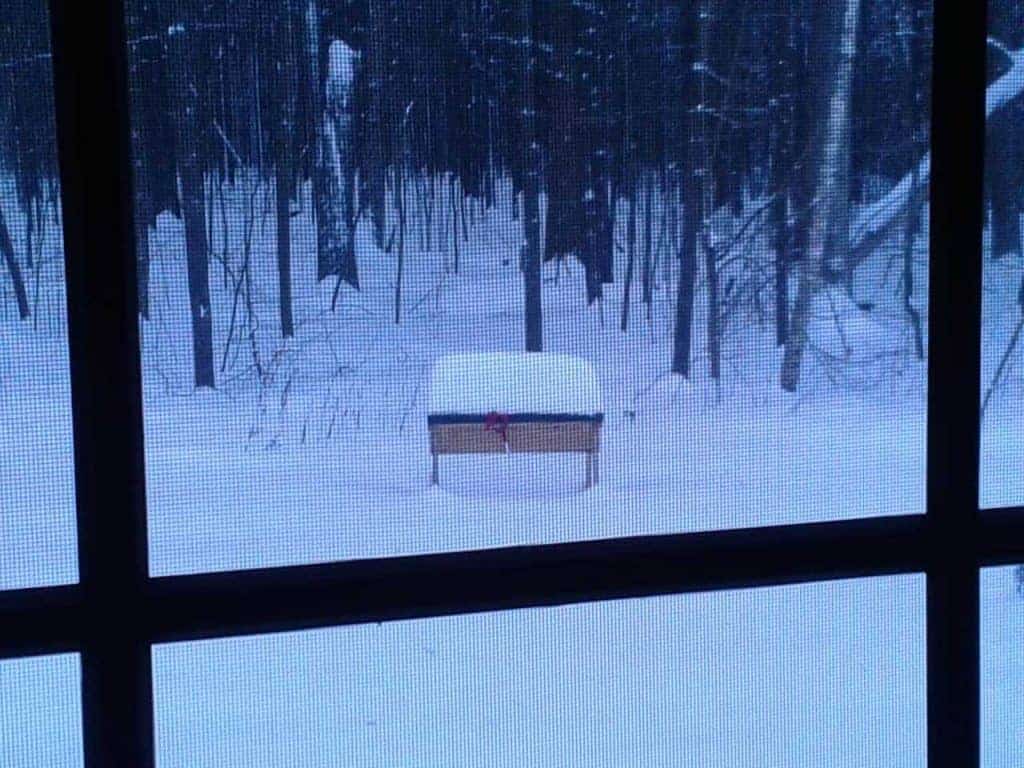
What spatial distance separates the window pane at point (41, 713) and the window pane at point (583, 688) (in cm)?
11

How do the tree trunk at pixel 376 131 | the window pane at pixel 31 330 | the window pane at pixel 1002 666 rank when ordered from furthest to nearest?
the window pane at pixel 1002 666
the tree trunk at pixel 376 131
the window pane at pixel 31 330

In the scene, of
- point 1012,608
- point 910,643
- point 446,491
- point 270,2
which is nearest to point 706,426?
point 446,491

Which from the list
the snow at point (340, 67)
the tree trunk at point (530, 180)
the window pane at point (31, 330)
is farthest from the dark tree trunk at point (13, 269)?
the tree trunk at point (530, 180)

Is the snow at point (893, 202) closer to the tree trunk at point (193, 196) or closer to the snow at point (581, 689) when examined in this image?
the snow at point (581, 689)

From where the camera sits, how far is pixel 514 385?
1599mm

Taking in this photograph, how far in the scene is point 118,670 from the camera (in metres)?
1.51

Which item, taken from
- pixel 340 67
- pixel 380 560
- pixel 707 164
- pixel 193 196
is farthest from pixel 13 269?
pixel 707 164

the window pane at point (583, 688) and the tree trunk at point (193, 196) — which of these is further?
the window pane at point (583, 688)

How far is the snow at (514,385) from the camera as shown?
62.4 inches

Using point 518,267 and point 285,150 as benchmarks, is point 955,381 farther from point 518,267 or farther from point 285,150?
point 285,150

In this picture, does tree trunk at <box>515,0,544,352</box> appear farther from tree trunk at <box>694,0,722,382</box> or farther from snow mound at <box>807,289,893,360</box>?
snow mound at <box>807,289,893,360</box>

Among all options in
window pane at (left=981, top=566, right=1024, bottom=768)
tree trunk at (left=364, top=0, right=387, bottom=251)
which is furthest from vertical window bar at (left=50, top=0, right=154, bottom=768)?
window pane at (left=981, top=566, right=1024, bottom=768)

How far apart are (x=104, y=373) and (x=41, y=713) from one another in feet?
1.54

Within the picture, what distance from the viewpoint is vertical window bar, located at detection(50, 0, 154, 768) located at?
1412 mm
